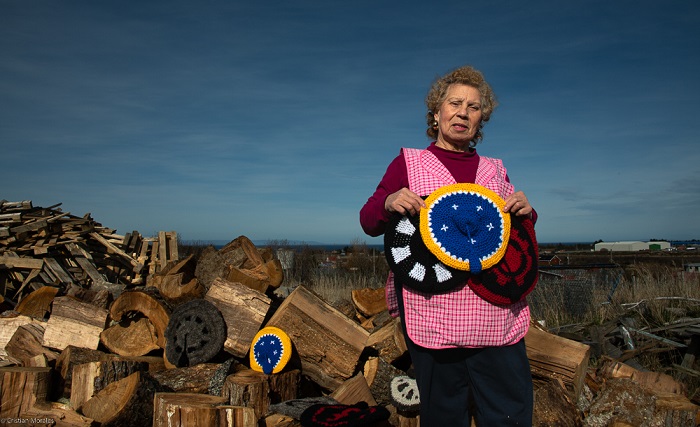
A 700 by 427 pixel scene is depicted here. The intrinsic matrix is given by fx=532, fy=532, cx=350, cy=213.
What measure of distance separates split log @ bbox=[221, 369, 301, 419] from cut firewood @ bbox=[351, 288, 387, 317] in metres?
1.65

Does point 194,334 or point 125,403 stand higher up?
point 194,334

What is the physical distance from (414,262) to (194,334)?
97.2 inches

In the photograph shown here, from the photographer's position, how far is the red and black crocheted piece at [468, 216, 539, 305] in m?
1.91

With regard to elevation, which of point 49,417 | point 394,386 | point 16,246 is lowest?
point 49,417

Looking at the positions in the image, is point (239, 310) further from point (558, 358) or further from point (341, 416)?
point (558, 358)

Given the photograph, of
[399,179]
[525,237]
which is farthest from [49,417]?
[525,237]

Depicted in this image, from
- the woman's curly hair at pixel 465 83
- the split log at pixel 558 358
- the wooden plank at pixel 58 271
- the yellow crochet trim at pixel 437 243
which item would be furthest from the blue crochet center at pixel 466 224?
the wooden plank at pixel 58 271

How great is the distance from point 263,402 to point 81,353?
5.61 ft

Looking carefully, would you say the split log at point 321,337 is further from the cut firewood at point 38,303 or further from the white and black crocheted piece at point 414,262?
the cut firewood at point 38,303

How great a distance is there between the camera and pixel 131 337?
172 inches

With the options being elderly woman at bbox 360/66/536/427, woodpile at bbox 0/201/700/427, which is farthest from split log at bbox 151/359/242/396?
elderly woman at bbox 360/66/536/427

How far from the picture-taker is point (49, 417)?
3379 millimetres

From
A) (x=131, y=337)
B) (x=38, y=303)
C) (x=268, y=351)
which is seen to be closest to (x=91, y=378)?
(x=131, y=337)

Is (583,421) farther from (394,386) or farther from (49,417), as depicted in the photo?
(49,417)
